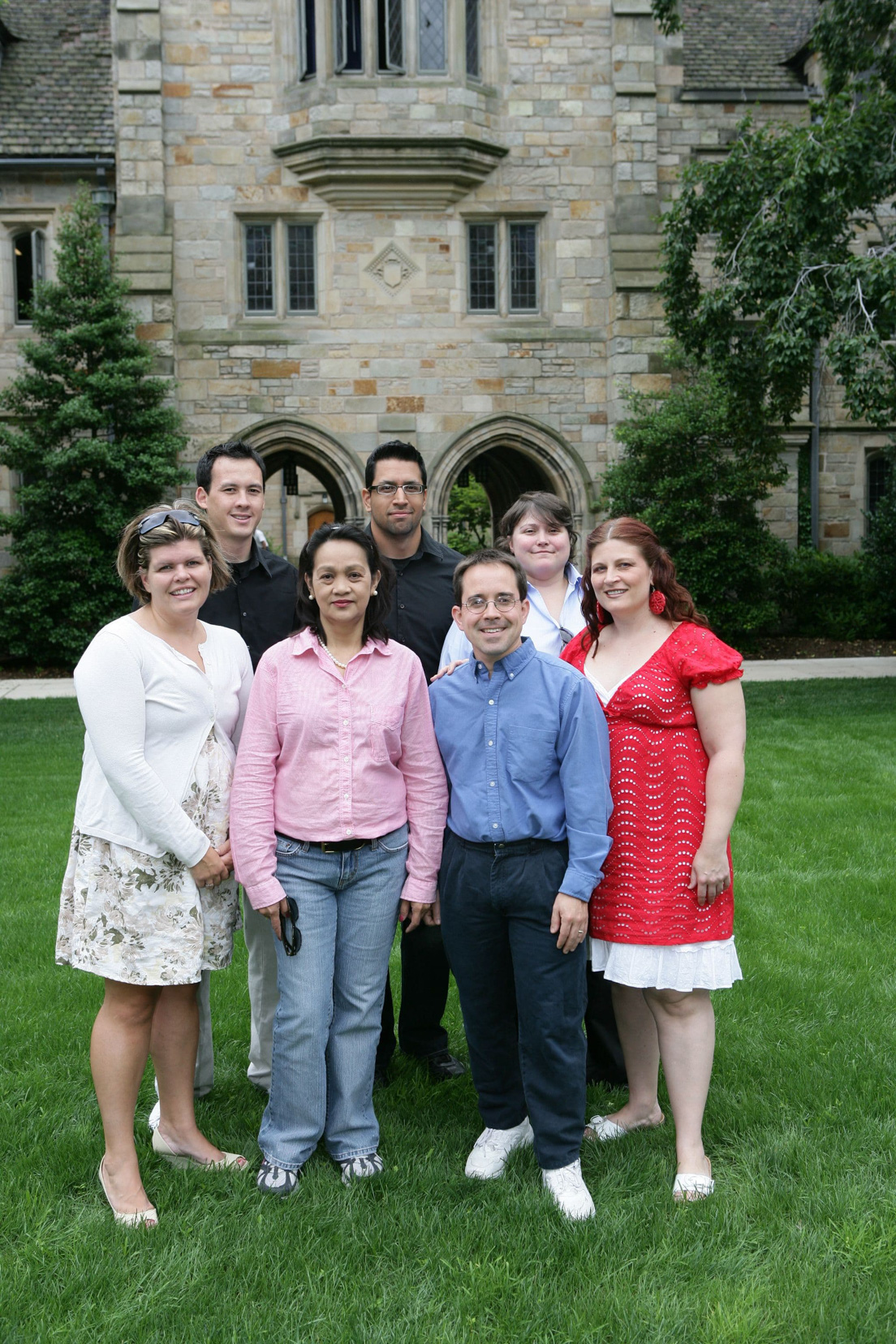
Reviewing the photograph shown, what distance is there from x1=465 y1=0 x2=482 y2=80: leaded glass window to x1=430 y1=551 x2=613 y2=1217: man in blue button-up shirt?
1548 centimetres

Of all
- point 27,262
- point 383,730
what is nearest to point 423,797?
point 383,730

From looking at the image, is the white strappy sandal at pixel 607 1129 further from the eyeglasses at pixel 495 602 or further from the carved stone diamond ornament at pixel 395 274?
the carved stone diamond ornament at pixel 395 274

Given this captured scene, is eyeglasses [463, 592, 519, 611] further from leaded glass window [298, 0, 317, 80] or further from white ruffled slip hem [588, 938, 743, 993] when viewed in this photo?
leaded glass window [298, 0, 317, 80]

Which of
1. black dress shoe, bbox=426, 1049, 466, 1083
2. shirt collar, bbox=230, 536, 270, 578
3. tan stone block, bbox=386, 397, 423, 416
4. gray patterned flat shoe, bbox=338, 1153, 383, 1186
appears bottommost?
black dress shoe, bbox=426, 1049, 466, 1083

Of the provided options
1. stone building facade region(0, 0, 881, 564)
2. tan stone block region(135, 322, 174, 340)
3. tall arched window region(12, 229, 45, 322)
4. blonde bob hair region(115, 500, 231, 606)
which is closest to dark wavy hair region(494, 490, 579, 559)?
blonde bob hair region(115, 500, 231, 606)

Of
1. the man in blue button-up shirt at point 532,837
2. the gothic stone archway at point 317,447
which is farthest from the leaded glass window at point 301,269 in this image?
the man in blue button-up shirt at point 532,837

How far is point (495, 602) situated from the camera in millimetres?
3219

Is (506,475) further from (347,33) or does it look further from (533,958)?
(533,958)

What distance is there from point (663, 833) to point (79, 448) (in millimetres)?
14221

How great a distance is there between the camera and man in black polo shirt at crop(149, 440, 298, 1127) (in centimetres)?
383

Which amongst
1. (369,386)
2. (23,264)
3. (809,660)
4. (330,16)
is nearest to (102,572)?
(369,386)

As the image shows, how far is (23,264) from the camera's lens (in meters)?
18.4

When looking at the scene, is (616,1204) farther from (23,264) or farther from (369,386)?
(23,264)

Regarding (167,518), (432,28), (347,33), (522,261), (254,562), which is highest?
(432,28)
